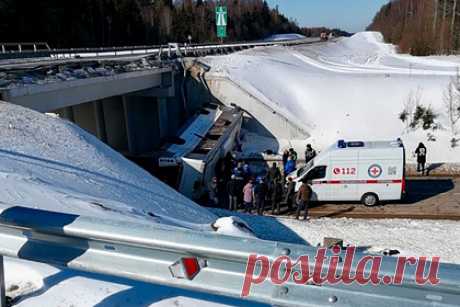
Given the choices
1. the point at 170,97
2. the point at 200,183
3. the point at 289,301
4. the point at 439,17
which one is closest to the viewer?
the point at 289,301

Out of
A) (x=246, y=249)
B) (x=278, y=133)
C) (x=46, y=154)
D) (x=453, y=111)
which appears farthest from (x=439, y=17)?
(x=246, y=249)

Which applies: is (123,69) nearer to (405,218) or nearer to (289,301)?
(405,218)

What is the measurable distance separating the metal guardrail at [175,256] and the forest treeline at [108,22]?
5141cm

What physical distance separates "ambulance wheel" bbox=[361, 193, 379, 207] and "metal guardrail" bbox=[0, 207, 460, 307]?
14501 millimetres

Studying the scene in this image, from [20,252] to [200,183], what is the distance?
14564mm

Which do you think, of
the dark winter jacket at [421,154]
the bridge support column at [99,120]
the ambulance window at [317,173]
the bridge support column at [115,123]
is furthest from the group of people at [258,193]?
the bridge support column at [115,123]

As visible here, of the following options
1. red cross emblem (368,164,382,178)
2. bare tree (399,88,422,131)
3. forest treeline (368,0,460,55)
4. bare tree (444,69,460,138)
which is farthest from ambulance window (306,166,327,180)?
forest treeline (368,0,460,55)

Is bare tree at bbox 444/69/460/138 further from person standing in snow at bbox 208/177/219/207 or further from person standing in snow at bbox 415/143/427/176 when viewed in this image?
person standing in snow at bbox 208/177/219/207

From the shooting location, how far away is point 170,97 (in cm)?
2795

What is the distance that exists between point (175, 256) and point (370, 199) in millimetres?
14623

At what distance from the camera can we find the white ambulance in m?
15.4

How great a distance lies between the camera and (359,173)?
15750 millimetres

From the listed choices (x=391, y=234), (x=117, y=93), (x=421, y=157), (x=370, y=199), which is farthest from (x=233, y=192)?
(x=117, y=93)

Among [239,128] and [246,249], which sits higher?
[246,249]
